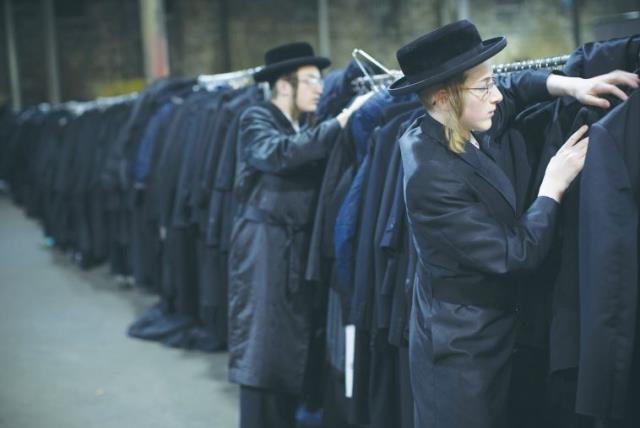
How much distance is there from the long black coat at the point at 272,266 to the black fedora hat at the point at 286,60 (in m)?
0.13

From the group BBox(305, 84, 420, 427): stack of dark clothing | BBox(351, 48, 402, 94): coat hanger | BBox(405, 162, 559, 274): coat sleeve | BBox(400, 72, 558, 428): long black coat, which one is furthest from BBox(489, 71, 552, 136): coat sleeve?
BBox(351, 48, 402, 94): coat hanger

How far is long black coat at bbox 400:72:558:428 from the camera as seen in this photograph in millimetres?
2018

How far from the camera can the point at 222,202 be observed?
419cm

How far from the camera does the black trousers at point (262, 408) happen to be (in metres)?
3.40

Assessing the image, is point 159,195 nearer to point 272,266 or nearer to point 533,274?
point 272,266

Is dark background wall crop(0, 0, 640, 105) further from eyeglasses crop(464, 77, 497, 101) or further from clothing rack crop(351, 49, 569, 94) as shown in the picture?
eyeglasses crop(464, 77, 497, 101)

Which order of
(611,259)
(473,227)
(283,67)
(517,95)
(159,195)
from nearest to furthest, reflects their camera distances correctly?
(611,259), (473,227), (517,95), (283,67), (159,195)

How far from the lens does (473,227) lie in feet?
6.61

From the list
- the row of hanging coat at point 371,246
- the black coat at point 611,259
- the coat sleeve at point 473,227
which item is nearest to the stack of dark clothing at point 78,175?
the row of hanging coat at point 371,246

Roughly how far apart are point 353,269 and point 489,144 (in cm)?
87

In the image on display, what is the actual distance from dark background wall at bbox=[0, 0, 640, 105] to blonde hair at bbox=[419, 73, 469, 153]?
40.4 ft

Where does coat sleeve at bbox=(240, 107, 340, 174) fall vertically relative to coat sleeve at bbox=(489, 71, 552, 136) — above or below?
below

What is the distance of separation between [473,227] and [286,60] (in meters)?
1.61

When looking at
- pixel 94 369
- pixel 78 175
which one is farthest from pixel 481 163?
pixel 78 175
